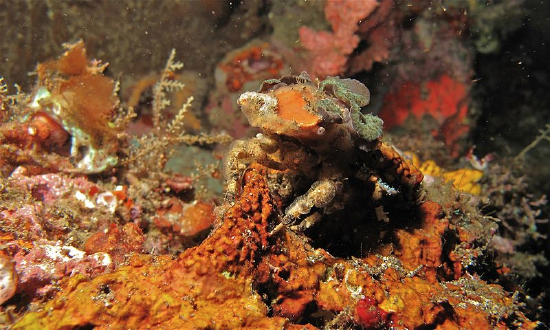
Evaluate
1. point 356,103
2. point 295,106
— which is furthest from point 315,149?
point 356,103

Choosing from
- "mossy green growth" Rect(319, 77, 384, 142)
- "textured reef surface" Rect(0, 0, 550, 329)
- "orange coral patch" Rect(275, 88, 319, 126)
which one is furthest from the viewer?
"mossy green growth" Rect(319, 77, 384, 142)

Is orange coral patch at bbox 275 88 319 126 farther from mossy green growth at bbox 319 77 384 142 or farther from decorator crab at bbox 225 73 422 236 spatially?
mossy green growth at bbox 319 77 384 142

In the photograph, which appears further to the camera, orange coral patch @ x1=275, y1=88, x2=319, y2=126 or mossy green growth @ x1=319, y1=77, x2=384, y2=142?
mossy green growth @ x1=319, y1=77, x2=384, y2=142

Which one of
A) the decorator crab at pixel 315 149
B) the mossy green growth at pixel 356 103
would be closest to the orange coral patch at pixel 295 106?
the decorator crab at pixel 315 149

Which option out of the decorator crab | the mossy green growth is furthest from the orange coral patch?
the mossy green growth

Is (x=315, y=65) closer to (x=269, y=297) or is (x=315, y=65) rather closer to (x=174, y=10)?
(x=174, y=10)

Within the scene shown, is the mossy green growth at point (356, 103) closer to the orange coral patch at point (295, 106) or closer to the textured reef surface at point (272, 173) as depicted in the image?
the textured reef surface at point (272, 173)

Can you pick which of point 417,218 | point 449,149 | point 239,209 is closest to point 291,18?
point 449,149
